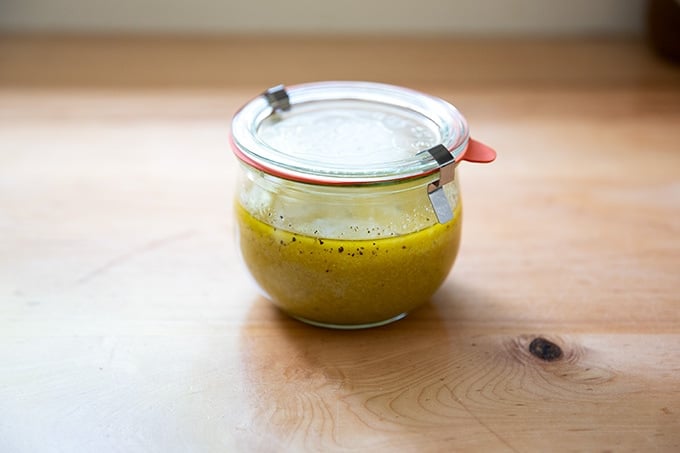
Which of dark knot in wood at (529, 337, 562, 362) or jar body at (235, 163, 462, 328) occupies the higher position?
jar body at (235, 163, 462, 328)

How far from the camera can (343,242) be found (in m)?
0.70

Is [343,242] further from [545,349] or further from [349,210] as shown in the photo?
[545,349]

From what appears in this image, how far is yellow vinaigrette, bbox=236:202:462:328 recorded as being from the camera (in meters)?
0.70

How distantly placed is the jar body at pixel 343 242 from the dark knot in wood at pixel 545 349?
0.11 metres

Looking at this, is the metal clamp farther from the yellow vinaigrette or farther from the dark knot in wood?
the dark knot in wood

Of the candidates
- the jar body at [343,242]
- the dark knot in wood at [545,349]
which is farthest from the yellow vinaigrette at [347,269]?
the dark knot in wood at [545,349]

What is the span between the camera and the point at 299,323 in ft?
2.57

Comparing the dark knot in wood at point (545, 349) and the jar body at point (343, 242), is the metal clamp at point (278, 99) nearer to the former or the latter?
the jar body at point (343, 242)

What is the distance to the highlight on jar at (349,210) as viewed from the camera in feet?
2.25

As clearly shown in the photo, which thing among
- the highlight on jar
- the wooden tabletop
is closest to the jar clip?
the highlight on jar

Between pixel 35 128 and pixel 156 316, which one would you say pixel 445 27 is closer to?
pixel 35 128

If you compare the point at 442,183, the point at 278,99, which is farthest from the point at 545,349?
→ the point at 278,99

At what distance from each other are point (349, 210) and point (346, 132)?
96 mm

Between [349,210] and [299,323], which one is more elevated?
[349,210]
